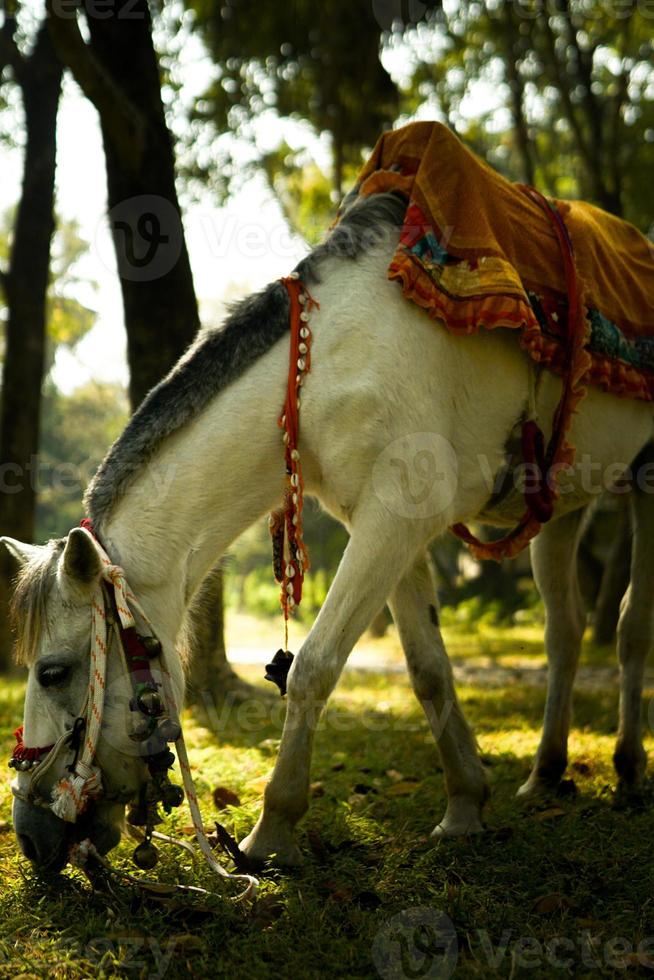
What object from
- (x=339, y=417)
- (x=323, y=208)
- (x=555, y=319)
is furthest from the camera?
(x=323, y=208)

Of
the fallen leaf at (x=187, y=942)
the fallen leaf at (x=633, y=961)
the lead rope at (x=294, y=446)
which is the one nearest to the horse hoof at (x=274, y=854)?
the fallen leaf at (x=187, y=942)

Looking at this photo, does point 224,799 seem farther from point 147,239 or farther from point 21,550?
point 147,239

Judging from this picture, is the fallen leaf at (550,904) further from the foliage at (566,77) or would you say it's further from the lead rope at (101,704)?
the foliage at (566,77)

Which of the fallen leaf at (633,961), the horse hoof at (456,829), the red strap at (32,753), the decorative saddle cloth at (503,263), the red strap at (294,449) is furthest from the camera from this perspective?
the horse hoof at (456,829)

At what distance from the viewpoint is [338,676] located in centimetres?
282

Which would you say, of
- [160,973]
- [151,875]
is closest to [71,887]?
[151,875]

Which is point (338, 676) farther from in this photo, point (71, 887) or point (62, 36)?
point (62, 36)

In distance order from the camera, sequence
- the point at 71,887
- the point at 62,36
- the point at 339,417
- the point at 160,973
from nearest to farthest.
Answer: the point at 160,973 → the point at 71,887 → the point at 339,417 → the point at 62,36

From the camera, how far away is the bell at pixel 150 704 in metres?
2.58

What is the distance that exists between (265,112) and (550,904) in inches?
481

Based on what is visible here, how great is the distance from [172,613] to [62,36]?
3.57 m

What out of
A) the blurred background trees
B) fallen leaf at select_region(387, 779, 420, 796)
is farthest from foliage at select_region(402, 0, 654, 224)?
fallen leaf at select_region(387, 779, 420, 796)

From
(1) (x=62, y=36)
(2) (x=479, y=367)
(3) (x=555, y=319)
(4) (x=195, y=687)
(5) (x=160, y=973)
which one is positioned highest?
(1) (x=62, y=36)

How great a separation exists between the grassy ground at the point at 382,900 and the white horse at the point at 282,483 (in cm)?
20
